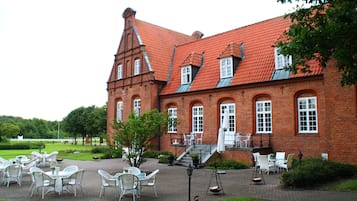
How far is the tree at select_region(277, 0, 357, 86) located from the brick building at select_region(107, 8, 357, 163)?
6.95m

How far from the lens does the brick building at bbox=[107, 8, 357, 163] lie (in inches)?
628

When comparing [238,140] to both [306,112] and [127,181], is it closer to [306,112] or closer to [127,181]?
[306,112]

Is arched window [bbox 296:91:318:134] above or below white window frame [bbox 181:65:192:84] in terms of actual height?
below

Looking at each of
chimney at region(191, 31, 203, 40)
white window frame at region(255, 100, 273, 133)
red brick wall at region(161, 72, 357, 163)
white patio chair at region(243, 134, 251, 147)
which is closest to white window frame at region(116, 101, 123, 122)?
red brick wall at region(161, 72, 357, 163)

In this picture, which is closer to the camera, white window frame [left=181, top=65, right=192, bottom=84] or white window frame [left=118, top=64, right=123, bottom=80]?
white window frame [left=181, top=65, right=192, bottom=84]

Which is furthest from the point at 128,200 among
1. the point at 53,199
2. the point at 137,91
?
the point at 137,91

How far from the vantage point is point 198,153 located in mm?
21594

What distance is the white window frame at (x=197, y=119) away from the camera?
25.1 meters

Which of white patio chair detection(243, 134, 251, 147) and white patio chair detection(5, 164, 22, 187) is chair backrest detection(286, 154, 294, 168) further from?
white patio chair detection(5, 164, 22, 187)

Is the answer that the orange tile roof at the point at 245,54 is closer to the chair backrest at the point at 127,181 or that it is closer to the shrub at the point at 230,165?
the shrub at the point at 230,165

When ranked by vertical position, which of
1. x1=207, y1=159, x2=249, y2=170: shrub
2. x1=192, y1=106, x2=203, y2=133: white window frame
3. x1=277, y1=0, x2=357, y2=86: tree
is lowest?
x1=207, y1=159, x2=249, y2=170: shrub

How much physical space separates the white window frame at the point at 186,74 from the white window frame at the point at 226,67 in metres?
3.28

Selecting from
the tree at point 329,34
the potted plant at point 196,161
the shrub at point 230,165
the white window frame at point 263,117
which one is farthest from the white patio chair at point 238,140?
the tree at point 329,34

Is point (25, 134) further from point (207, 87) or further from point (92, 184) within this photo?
point (92, 184)
